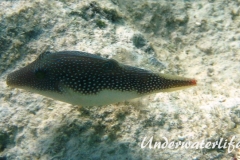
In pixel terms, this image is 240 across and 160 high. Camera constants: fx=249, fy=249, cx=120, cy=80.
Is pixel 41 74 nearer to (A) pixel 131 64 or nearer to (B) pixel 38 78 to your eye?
(B) pixel 38 78

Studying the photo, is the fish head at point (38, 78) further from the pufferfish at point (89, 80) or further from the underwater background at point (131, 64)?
the underwater background at point (131, 64)

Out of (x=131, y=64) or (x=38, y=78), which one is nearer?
(x=38, y=78)

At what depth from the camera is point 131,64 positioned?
11.3 ft

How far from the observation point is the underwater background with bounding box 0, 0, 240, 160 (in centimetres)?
277

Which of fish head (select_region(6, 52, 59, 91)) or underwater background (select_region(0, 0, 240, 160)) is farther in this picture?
underwater background (select_region(0, 0, 240, 160))

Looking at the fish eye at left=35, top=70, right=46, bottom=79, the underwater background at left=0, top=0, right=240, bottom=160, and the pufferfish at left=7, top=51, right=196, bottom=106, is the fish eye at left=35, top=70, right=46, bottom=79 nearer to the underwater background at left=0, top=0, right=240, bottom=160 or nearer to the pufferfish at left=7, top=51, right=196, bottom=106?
the pufferfish at left=7, top=51, right=196, bottom=106

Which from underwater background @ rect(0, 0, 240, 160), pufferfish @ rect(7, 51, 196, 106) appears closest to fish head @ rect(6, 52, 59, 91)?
pufferfish @ rect(7, 51, 196, 106)

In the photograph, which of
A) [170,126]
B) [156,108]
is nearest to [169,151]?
[170,126]

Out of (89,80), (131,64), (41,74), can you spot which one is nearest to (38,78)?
(41,74)

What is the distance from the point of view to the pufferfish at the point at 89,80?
8.06 ft

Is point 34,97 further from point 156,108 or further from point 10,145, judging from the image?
point 156,108

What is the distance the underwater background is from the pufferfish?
0.50 metres

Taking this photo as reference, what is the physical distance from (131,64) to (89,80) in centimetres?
112

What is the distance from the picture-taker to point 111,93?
2.47m
